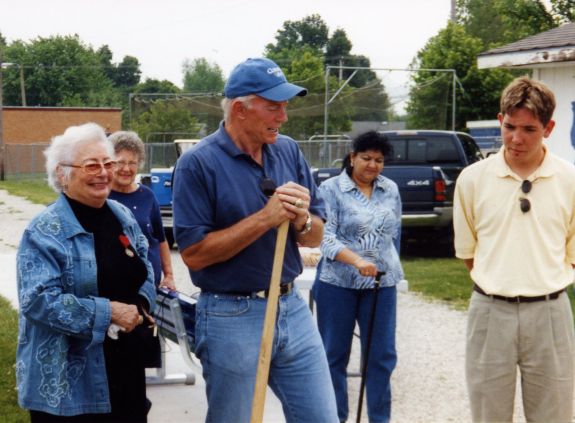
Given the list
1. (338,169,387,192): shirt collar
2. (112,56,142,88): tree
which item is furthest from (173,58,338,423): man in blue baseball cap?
(112,56,142,88): tree

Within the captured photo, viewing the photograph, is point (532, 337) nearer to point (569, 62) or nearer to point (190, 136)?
point (569, 62)

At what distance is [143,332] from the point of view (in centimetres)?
366

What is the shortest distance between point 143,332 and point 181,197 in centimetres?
65

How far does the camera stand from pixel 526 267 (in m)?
3.68

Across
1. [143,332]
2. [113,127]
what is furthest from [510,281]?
[113,127]

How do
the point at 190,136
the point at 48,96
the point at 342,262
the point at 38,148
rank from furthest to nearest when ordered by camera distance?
the point at 48,96
the point at 38,148
the point at 190,136
the point at 342,262

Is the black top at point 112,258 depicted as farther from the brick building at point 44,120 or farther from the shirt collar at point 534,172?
the brick building at point 44,120

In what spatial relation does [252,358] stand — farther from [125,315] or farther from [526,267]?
[526,267]

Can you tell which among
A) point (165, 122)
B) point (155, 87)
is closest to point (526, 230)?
point (165, 122)

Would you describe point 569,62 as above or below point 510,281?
above

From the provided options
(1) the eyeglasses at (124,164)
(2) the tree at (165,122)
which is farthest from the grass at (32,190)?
(1) the eyeglasses at (124,164)

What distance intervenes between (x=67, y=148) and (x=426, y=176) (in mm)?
10253

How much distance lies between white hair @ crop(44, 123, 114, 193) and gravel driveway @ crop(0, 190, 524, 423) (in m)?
3.06

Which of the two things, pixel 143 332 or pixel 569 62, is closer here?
pixel 143 332
